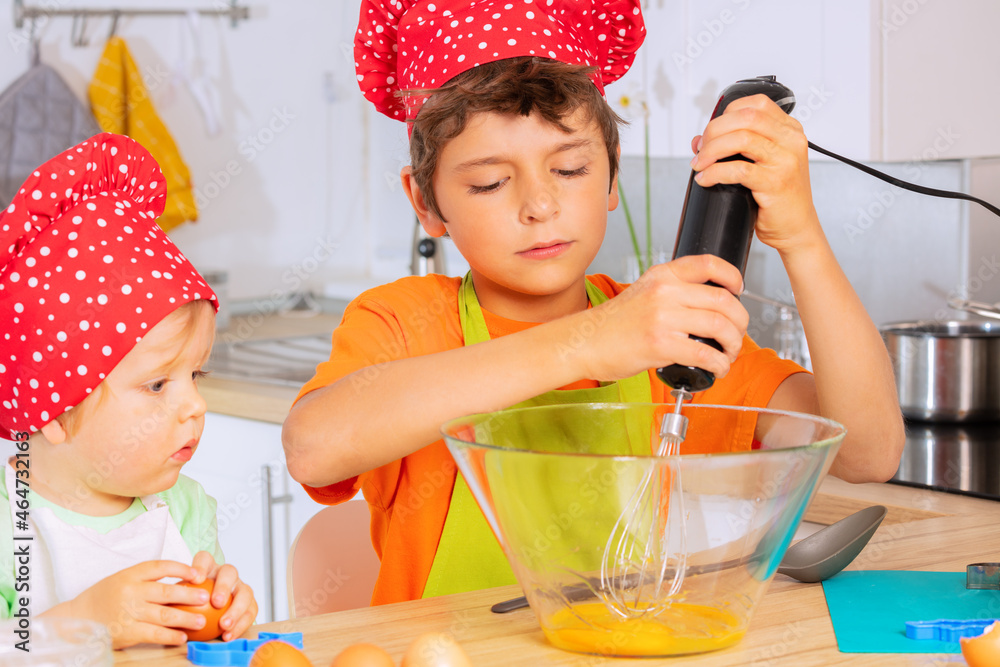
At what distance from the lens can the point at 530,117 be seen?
2.83ft

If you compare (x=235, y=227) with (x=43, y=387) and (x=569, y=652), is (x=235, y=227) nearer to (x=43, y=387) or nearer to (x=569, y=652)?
(x=43, y=387)

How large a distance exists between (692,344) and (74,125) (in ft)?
7.23

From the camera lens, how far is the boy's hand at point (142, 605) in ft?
1.99

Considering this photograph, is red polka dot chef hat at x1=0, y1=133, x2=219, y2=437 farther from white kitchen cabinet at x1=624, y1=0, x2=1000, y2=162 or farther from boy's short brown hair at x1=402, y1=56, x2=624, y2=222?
white kitchen cabinet at x1=624, y1=0, x2=1000, y2=162

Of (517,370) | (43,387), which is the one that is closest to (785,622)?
(517,370)

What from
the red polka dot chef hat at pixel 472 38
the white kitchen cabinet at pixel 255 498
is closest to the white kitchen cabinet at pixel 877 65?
the red polka dot chef hat at pixel 472 38

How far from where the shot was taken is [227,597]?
0.65 metres

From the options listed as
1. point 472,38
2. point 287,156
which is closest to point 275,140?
point 287,156

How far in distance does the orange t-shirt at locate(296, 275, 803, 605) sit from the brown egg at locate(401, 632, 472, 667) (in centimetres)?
40

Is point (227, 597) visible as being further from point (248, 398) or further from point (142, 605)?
point (248, 398)

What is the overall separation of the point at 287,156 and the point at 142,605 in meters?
2.22

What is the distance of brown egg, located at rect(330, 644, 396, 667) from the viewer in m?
0.51

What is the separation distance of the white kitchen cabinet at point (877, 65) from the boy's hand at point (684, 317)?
3.42 feet

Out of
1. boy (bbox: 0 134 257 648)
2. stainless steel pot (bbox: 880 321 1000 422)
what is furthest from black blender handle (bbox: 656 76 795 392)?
stainless steel pot (bbox: 880 321 1000 422)
